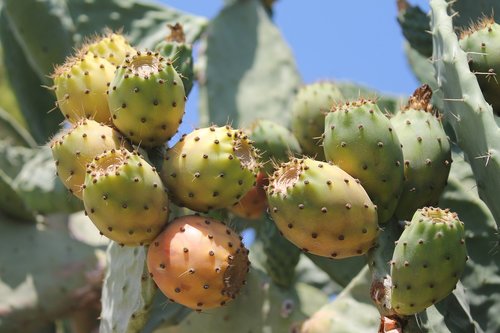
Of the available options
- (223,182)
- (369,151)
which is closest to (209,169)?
(223,182)

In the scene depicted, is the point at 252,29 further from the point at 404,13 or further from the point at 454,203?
the point at 454,203

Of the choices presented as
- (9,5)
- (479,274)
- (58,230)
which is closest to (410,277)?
(479,274)

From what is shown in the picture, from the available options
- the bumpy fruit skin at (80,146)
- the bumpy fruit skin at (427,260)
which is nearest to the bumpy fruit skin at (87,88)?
the bumpy fruit skin at (80,146)

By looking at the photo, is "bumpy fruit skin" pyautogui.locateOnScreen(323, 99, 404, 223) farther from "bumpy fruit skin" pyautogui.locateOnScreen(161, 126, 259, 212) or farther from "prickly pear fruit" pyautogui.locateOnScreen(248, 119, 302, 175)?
"prickly pear fruit" pyautogui.locateOnScreen(248, 119, 302, 175)

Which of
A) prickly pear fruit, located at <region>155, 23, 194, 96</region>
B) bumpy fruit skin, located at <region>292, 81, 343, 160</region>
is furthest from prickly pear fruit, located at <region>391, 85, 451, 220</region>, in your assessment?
prickly pear fruit, located at <region>155, 23, 194, 96</region>

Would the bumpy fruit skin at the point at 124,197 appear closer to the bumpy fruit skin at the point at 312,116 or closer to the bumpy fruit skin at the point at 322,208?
the bumpy fruit skin at the point at 322,208

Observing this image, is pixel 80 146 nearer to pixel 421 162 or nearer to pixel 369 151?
pixel 369 151
